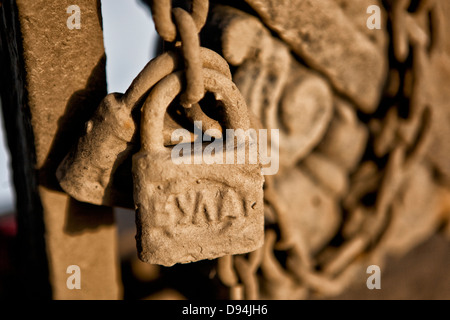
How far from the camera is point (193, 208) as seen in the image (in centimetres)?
50

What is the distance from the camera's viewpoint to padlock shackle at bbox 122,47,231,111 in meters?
0.46

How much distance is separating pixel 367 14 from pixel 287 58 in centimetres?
20

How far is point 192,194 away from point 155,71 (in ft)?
0.54

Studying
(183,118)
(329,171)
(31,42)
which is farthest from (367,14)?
(31,42)

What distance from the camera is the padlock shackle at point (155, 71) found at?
18.2 inches

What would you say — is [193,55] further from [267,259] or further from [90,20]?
[267,259]

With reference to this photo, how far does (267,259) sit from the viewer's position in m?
0.73

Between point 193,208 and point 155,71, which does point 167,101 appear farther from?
point 193,208

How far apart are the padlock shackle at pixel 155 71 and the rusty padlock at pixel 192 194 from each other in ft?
0.04

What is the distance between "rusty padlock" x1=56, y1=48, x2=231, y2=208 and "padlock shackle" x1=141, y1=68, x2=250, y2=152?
2cm

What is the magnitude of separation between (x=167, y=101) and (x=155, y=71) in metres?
0.04

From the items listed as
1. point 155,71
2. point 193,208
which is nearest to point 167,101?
point 155,71

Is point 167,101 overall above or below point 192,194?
above

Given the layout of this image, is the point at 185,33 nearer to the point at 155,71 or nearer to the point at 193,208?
the point at 155,71
